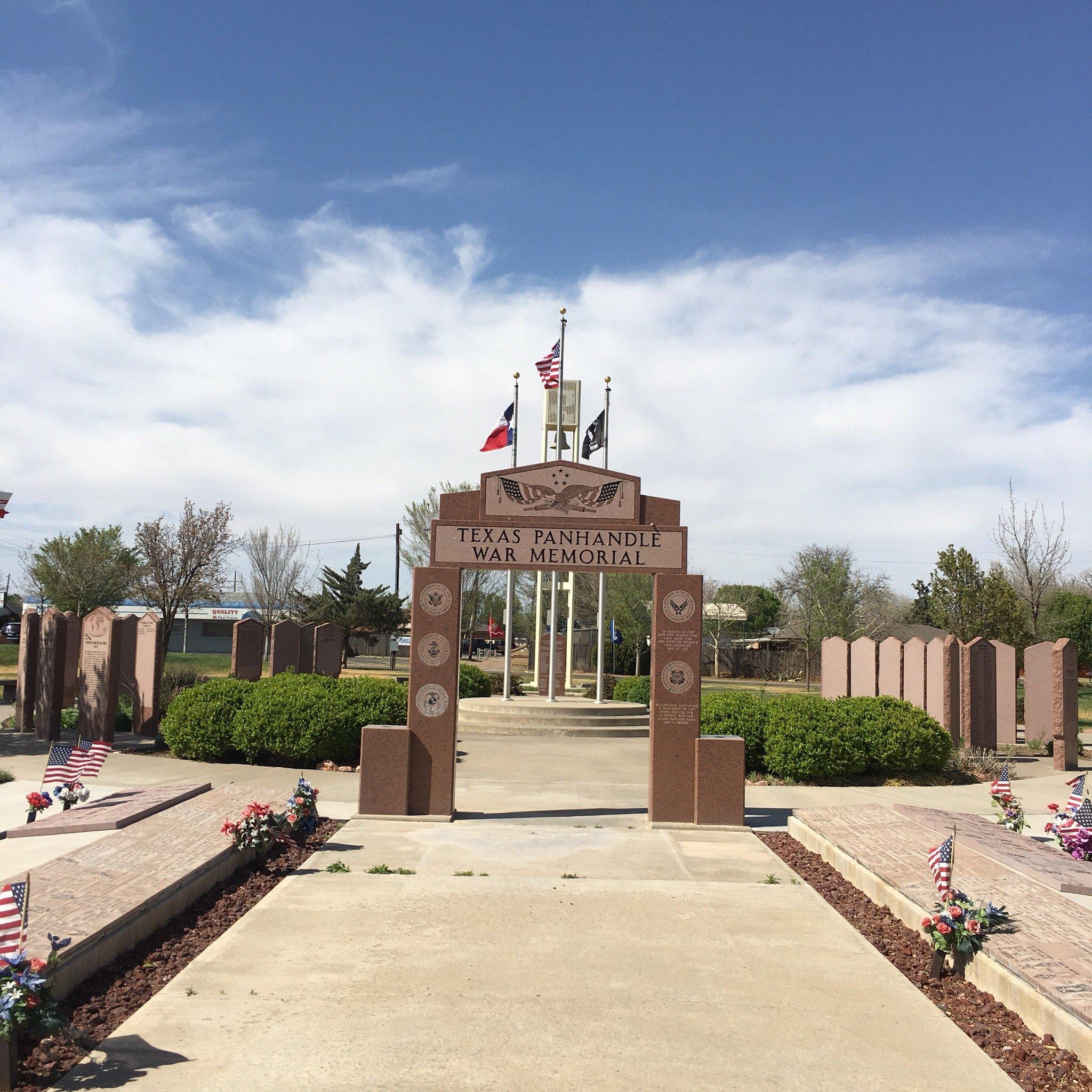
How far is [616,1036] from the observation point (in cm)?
460

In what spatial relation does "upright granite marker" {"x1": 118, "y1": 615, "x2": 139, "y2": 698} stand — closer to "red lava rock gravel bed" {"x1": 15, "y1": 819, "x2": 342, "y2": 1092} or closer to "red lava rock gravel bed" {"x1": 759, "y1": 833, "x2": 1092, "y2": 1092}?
"red lava rock gravel bed" {"x1": 15, "y1": 819, "x2": 342, "y2": 1092}

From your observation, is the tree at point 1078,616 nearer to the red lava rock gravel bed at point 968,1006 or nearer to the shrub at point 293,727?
the shrub at point 293,727

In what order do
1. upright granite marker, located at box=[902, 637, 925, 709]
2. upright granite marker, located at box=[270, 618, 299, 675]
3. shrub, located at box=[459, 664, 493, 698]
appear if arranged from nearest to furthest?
upright granite marker, located at box=[902, 637, 925, 709] → upright granite marker, located at box=[270, 618, 299, 675] → shrub, located at box=[459, 664, 493, 698]

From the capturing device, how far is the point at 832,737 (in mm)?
13258

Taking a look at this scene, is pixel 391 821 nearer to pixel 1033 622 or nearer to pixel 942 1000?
pixel 942 1000

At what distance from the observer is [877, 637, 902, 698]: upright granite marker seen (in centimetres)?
1844

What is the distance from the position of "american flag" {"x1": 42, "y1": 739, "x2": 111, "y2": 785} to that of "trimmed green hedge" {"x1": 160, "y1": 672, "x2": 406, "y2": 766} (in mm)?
4159

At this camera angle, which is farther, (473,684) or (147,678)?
(473,684)

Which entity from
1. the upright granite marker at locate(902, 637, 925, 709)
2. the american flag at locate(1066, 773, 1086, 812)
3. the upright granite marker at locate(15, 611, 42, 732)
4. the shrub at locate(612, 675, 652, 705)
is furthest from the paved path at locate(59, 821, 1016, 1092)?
the shrub at locate(612, 675, 652, 705)

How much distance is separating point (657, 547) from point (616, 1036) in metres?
6.24

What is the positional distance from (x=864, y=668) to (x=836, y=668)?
0.74m

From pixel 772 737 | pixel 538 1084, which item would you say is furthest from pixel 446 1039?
pixel 772 737

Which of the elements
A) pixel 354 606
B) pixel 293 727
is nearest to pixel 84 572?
pixel 354 606

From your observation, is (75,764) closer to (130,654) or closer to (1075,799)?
(130,654)
